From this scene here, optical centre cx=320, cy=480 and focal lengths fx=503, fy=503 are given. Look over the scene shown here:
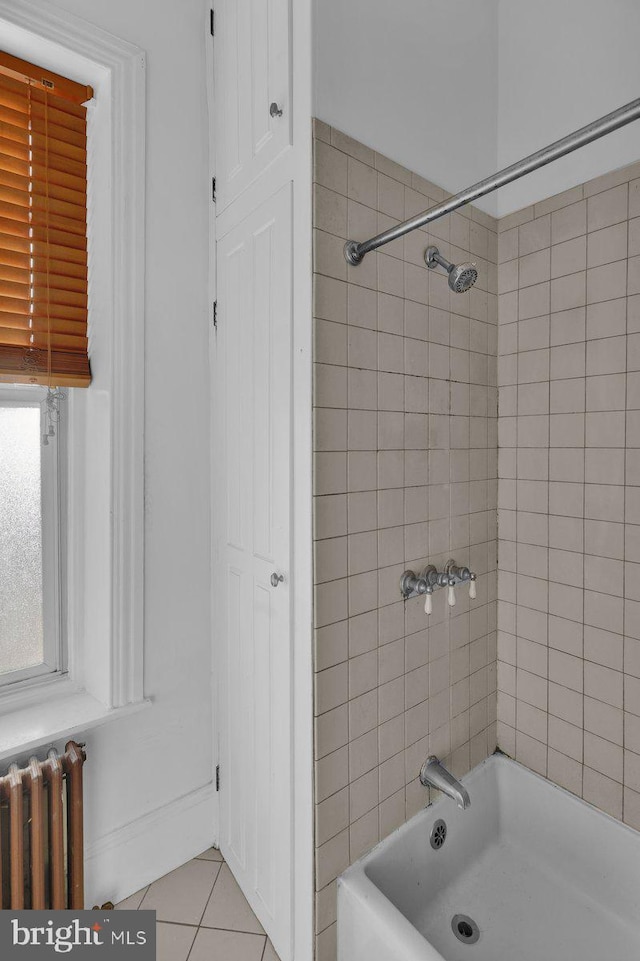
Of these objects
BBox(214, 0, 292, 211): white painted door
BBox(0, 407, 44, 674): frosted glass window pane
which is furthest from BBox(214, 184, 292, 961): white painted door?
BBox(0, 407, 44, 674): frosted glass window pane

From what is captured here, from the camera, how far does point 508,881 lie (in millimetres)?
1411

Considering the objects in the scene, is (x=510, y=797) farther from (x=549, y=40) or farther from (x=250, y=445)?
(x=549, y=40)

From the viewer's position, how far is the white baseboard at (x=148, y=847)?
4.40 ft

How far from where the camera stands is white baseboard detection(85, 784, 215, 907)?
1342 millimetres

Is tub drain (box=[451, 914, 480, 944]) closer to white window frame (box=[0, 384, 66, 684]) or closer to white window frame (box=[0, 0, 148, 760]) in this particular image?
white window frame (box=[0, 0, 148, 760])

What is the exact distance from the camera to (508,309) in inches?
61.2

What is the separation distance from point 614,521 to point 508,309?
27.6 inches

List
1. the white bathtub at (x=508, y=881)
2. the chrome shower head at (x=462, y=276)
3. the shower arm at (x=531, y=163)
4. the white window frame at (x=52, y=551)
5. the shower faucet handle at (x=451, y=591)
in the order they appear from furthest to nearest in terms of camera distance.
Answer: the white window frame at (x=52, y=551)
the shower faucet handle at (x=451, y=591)
the white bathtub at (x=508, y=881)
the chrome shower head at (x=462, y=276)
the shower arm at (x=531, y=163)

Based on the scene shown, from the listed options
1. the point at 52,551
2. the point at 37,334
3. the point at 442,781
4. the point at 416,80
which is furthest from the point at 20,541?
the point at 416,80

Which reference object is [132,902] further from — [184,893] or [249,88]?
[249,88]

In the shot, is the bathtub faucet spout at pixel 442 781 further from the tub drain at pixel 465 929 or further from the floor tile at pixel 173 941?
the floor tile at pixel 173 941

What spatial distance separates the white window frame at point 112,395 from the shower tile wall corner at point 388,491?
1.91ft

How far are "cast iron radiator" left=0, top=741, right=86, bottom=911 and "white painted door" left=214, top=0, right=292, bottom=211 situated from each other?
1.53 meters

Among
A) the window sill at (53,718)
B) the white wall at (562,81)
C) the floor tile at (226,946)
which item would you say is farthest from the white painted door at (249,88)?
the floor tile at (226,946)
